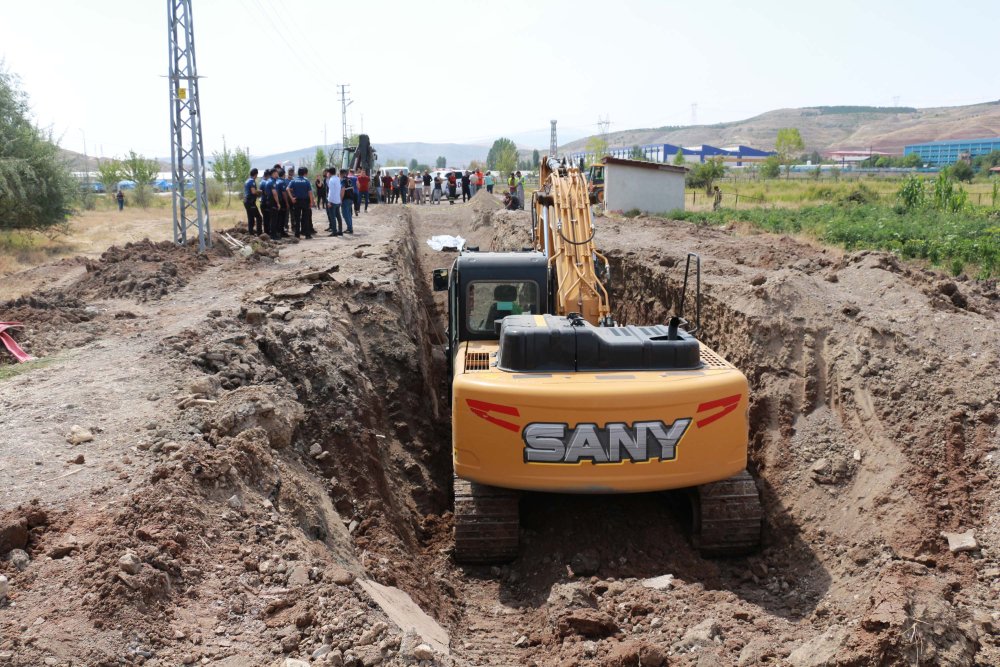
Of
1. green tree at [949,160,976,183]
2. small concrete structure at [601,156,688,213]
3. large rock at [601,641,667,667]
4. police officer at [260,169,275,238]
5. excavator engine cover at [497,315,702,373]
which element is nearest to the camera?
large rock at [601,641,667,667]

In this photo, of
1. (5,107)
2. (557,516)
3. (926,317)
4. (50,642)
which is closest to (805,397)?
(926,317)

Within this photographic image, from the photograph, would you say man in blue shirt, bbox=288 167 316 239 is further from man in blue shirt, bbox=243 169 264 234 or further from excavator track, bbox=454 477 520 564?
excavator track, bbox=454 477 520 564

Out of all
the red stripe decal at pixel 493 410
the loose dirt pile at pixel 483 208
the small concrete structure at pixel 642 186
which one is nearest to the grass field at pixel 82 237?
the loose dirt pile at pixel 483 208

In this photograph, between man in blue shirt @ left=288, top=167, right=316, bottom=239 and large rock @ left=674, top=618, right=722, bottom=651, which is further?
man in blue shirt @ left=288, top=167, right=316, bottom=239

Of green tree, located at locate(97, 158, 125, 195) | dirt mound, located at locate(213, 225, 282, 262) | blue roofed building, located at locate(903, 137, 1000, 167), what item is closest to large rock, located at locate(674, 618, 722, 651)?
dirt mound, located at locate(213, 225, 282, 262)

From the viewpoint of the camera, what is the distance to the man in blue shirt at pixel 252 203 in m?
18.4

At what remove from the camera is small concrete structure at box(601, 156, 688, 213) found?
29141 mm

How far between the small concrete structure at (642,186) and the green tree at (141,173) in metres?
26.6

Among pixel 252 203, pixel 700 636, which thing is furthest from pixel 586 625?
pixel 252 203

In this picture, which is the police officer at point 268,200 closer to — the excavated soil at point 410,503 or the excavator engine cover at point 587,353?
the excavated soil at point 410,503

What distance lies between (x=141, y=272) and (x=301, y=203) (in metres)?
6.31

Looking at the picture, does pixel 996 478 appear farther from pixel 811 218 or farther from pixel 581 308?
pixel 811 218

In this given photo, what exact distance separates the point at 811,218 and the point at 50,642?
24105mm

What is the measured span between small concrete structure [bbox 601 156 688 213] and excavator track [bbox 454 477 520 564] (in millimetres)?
23412
